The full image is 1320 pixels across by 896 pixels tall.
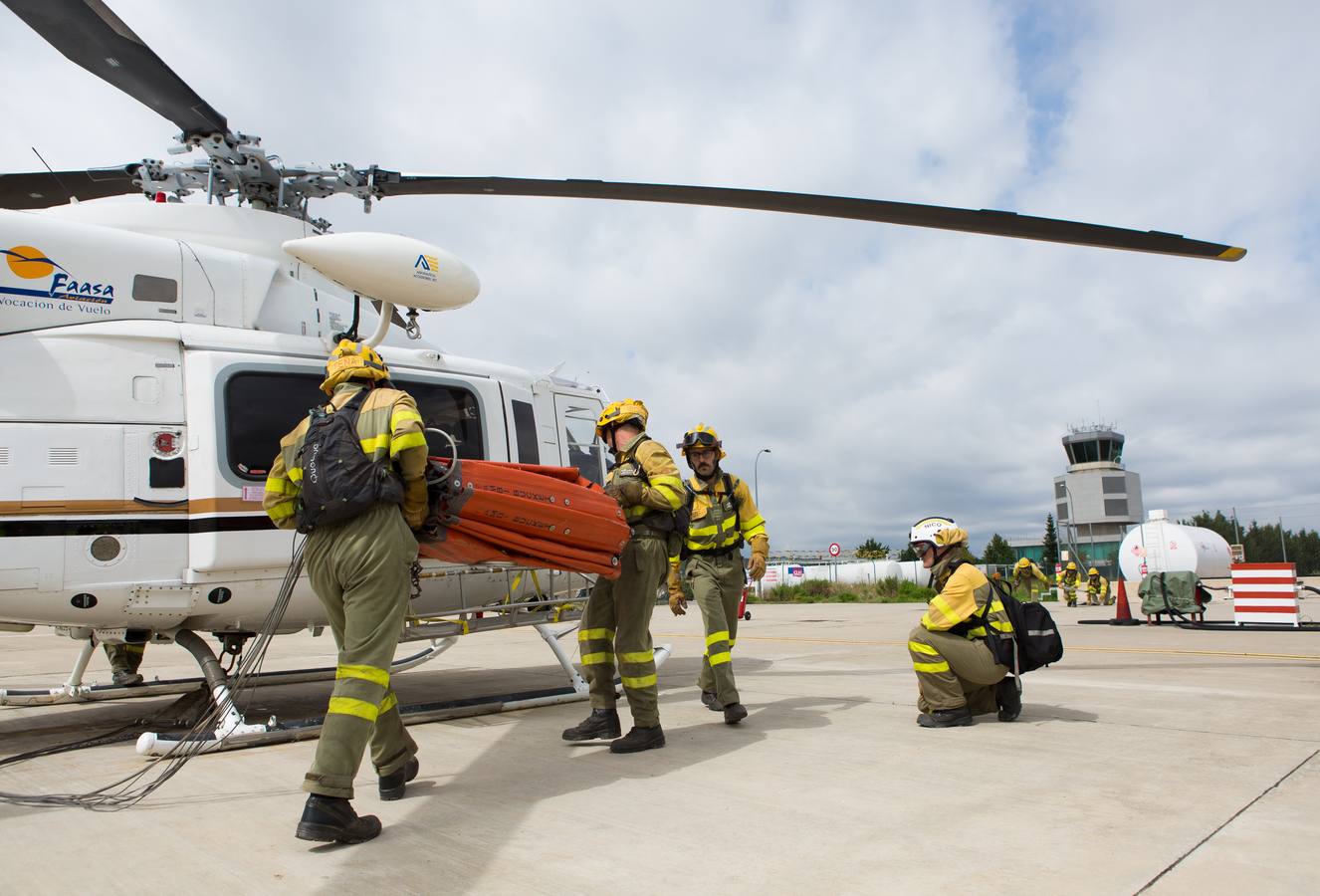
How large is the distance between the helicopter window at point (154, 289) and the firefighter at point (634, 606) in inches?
123

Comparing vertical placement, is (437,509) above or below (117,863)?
above

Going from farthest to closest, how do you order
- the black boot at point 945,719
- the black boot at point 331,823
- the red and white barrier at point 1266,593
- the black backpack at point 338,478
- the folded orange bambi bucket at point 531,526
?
1. the red and white barrier at point 1266,593
2. the black boot at point 945,719
3. the folded orange bambi bucket at point 531,526
4. the black backpack at point 338,478
5. the black boot at point 331,823

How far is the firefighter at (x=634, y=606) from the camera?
4727mm

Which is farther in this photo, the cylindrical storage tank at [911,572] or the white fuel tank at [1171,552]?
the cylindrical storage tank at [911,572]

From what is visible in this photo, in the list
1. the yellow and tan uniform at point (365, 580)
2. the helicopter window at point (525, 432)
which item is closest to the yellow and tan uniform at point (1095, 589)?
the helicopter window at point (525, 432)

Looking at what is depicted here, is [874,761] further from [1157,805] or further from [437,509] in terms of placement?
[437,509]

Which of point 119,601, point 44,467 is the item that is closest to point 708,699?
point 119,601

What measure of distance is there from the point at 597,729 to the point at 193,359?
11.0 feet

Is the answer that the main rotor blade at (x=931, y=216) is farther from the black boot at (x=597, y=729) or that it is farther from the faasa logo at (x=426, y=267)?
the black boot at (x=597, y=729)

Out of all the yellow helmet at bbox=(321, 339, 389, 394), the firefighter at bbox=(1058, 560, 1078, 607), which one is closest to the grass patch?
the firefighter at bbox=(1058, 560, 1078, 607)

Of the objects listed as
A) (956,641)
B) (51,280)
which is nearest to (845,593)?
(956,641)

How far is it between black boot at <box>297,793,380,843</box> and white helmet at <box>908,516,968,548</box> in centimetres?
361

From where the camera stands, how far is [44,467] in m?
4.78

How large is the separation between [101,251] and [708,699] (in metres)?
4.93
